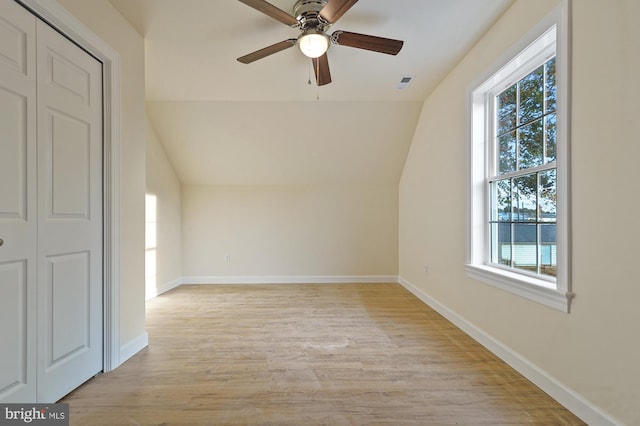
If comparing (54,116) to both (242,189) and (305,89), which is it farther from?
(242,189)

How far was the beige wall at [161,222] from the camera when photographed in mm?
3885

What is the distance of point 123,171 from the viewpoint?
7.19 feet

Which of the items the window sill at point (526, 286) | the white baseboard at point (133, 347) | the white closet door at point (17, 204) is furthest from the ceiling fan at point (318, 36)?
the white baseboard at point (133, 347)

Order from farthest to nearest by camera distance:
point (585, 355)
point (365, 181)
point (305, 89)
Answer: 1. point (365, 181)
2. point (305, 89)
3. point (585, 355)

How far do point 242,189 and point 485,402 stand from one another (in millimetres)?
4190

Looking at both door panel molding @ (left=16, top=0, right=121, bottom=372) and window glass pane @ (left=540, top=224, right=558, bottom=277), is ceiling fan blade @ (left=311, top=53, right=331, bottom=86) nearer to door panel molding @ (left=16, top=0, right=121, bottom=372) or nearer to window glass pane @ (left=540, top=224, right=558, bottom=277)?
door panel molding @ (left=16, top=0, right=121, bottom=372)

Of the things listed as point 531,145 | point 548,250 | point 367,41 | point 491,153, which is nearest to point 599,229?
point 548,250

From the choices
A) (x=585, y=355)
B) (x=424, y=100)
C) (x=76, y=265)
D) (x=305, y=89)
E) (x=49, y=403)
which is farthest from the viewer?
(x=424, y=100)

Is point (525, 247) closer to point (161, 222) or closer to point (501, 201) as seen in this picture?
point (501, 201)

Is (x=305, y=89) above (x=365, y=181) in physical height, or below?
above

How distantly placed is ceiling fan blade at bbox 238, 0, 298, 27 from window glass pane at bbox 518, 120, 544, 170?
180 centimetres

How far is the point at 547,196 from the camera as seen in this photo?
1.92 metres

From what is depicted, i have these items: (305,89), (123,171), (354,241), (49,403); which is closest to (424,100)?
(305,89)

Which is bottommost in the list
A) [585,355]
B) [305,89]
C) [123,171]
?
[585,355]
